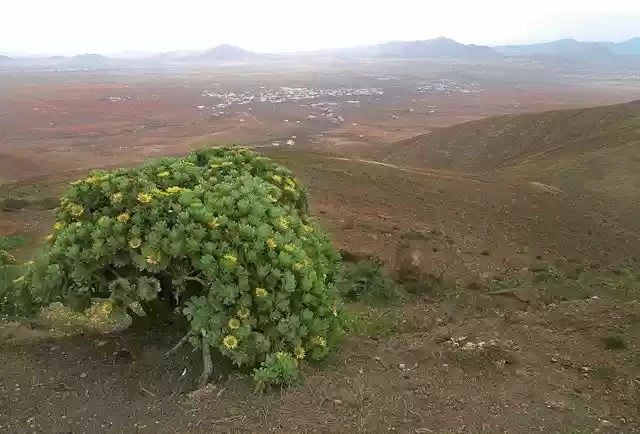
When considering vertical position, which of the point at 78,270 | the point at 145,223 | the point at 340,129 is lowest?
the point at 340,129

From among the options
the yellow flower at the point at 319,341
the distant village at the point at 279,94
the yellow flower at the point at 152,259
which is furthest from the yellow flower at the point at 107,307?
the distant village at the point at 279,94

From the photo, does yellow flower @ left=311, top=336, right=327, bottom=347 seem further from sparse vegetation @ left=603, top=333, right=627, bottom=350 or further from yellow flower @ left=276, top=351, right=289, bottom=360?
sparse vegetation @ left=603, top=333, right=627, bottom=350

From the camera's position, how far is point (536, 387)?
4547mm

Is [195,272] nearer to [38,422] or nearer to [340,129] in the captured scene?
[38,422]

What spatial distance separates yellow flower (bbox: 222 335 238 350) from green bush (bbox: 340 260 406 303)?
4152 millimetres

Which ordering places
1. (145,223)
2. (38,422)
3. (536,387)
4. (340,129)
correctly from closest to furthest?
(38,422) < (145,223) < (536,387) < (340,129)

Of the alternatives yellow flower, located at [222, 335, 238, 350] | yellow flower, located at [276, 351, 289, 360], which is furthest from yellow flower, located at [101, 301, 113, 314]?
yellow flower, located at [276, 351, 289, 360]

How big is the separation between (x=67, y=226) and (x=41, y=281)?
484 millimetres

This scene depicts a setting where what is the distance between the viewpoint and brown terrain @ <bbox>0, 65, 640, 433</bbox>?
4027mm

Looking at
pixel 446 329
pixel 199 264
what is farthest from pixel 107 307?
pixel 446 329

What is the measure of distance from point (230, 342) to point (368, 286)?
16.3ft

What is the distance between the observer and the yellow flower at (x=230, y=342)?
3.92m

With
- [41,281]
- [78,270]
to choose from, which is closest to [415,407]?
[78,270]

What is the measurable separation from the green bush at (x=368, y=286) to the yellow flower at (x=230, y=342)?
163 inches
